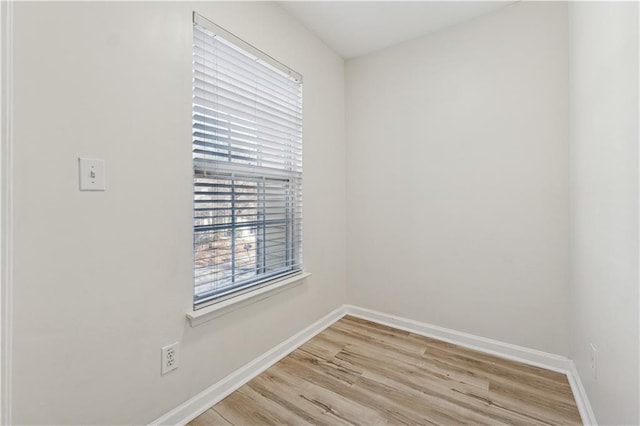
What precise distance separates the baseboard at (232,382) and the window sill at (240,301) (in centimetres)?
38

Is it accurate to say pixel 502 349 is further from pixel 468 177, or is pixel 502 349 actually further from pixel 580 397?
pixel 468 177

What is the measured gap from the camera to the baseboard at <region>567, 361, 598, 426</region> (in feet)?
4.58

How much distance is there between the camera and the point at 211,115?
62.4 inches

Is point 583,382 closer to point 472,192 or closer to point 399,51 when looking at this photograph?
point 472,192

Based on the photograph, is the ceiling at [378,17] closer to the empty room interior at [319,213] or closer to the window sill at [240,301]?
the empty room interior at [319,213]

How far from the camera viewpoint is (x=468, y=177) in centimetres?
216

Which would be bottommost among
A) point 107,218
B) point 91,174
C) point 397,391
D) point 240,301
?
point 397,391

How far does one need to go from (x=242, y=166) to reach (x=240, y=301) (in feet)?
2.64

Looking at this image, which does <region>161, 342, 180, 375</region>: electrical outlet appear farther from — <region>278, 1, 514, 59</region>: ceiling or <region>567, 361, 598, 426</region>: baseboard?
<region>278, 1, 514, 59</region>: ceiling

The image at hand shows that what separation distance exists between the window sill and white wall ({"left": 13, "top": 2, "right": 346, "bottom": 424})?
0.17 ft

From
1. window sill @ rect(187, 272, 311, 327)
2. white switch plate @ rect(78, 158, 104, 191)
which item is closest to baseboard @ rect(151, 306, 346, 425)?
window sill @ rect(187, 272, 311, 327)

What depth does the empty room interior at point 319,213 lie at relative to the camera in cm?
104

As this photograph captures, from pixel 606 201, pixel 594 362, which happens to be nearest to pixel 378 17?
pixel 606 201

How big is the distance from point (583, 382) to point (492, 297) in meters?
0.64
